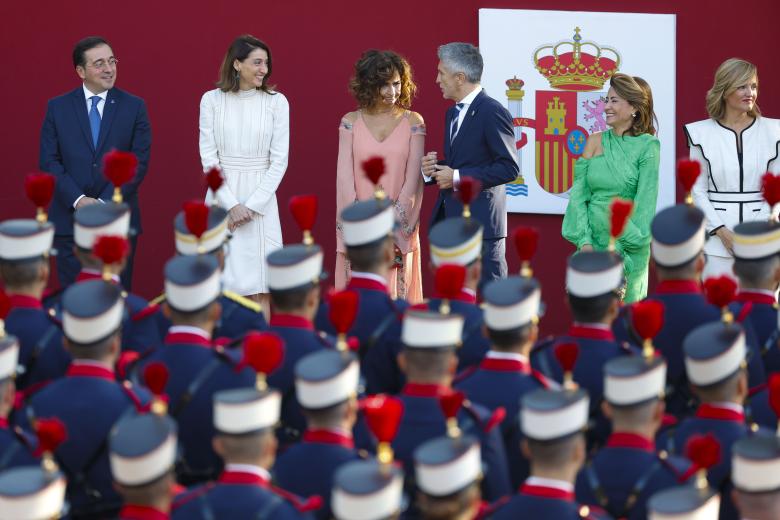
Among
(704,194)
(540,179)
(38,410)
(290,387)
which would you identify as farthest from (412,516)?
(540,179)

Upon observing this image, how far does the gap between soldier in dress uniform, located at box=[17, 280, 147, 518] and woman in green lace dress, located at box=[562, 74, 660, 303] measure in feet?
10.4

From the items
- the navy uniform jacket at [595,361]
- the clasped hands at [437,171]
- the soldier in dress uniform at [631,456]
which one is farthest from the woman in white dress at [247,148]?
the soldier in dress uniform at [631,456]

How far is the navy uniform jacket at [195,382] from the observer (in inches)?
177

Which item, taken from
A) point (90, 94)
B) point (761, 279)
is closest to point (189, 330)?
point (761, 279)

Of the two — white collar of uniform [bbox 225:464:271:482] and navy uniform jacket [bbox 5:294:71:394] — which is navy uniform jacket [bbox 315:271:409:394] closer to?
navy uniform jacket [bbox 5:294:71:394]

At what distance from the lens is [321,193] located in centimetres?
860

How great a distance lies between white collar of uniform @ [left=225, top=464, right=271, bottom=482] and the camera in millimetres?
3661

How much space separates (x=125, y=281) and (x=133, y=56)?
157 cm

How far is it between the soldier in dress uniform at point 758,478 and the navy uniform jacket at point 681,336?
142cm

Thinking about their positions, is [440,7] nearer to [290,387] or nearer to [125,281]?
[125,281]

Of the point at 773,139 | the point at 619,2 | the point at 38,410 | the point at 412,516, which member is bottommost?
the point at 412,516

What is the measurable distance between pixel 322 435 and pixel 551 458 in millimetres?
607

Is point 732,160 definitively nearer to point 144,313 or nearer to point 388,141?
point 388,141

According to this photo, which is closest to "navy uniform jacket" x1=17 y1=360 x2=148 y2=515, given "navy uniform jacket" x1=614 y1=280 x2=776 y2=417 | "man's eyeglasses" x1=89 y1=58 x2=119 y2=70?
"navy uniform jacket" x1=614 y1=280 x2=776 y2=417
